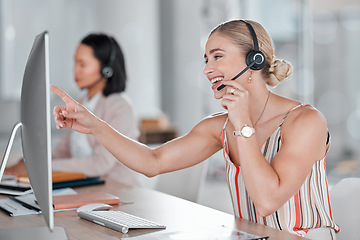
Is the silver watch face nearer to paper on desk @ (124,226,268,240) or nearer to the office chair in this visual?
paper on desk @ (124,226,268,240)

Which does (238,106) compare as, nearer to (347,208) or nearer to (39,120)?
(347,208)

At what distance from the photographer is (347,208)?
172 centimetres

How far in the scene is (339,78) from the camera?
5832mm

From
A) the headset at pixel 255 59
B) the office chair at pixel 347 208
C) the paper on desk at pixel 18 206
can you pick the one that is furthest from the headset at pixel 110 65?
the office chair at pixel 347 208

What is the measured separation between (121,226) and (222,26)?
75cm

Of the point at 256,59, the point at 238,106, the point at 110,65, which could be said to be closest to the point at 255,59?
the point at 256,59

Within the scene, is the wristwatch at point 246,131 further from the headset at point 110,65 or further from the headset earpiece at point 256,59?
the headset at point 110,65

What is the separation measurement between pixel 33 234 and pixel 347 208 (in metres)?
1.00

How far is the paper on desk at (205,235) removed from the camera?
1.30m

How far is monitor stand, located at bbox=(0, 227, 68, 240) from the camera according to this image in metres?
1.32

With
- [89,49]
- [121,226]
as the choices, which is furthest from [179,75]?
[121,226]

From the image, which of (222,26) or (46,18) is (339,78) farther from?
(222,26)

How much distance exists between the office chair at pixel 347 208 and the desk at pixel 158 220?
41 centimetres

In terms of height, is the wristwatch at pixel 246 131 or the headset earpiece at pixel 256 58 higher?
the headset earpiece at pixel 256 58
